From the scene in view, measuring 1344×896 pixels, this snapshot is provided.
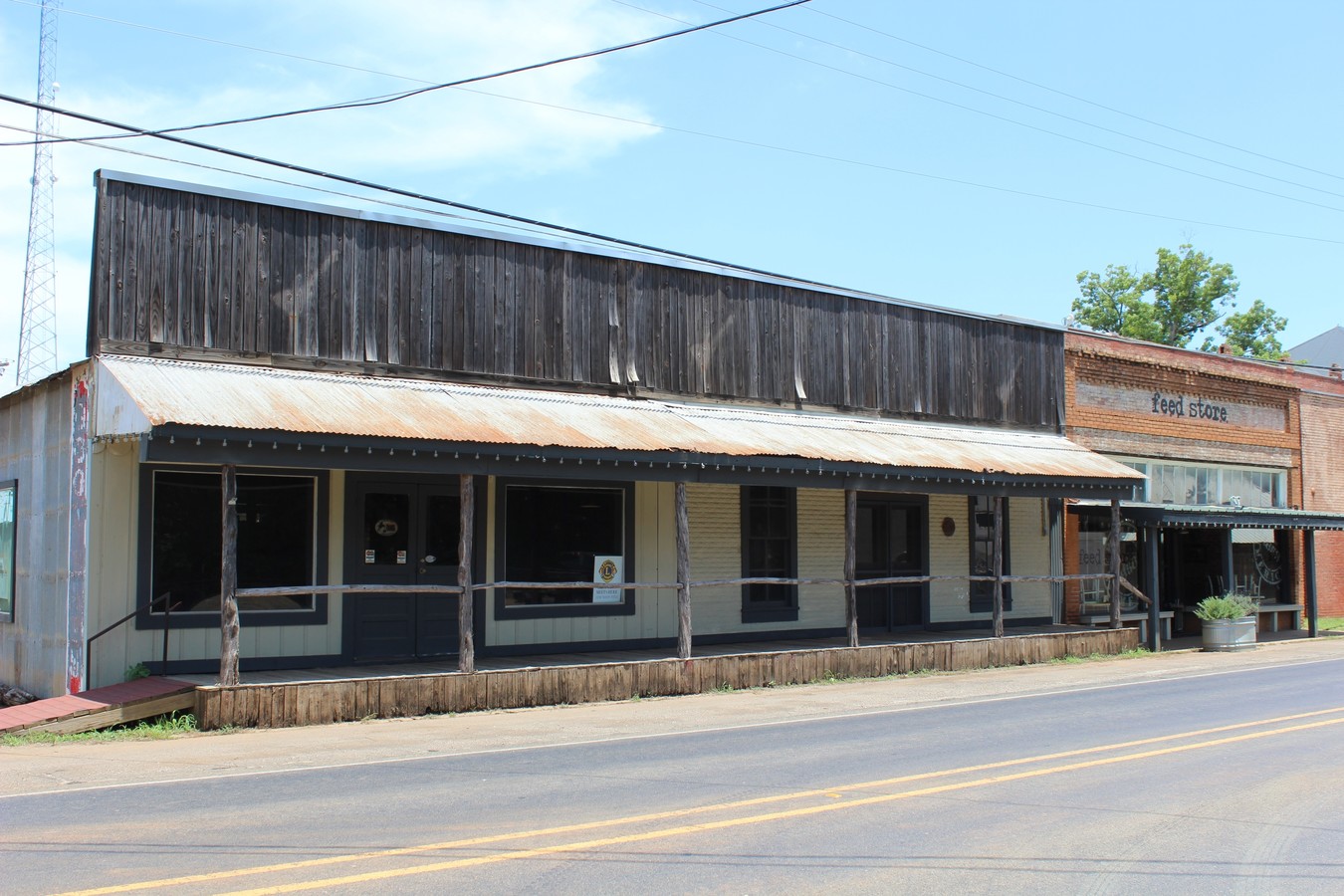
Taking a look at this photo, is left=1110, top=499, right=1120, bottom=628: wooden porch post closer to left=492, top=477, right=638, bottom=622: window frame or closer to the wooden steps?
left=492, top=477, right=638, bottom=622: window frame

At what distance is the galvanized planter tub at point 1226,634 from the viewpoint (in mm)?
22297

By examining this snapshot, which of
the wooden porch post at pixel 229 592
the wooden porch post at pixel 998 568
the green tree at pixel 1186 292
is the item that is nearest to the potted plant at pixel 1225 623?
the wooden porch post at pixel 998 568

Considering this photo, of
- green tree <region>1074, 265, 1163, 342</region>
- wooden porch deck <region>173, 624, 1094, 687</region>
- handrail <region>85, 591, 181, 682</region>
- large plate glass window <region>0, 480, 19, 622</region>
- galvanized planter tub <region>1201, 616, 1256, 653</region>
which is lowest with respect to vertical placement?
galvanized planter tub <region>1201, 616, 1256, 653</region>

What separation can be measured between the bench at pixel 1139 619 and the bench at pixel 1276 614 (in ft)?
13.2

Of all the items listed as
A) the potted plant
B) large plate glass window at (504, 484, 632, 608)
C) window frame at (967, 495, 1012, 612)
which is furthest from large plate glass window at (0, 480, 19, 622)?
the potted plant

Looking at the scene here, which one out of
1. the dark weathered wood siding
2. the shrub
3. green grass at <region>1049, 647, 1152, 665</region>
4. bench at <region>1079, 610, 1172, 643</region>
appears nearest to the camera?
the dark weathered wood siding

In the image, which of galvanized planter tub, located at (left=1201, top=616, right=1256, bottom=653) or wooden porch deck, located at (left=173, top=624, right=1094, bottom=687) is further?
galvanized planter tub, located at (left=1201, top=616, right=1256, bottom=653)

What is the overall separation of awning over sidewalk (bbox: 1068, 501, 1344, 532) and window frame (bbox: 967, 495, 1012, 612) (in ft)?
5.48

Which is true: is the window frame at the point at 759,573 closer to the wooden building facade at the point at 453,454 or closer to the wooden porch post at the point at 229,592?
the wooden building facade at the point at 453,454

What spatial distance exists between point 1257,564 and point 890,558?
1151cm

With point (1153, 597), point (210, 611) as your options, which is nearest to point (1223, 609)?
point (1153, 597)

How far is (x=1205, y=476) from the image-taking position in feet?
89.0

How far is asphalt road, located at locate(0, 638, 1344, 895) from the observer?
6.22m

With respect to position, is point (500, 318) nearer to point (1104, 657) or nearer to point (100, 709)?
point (100, 709)
